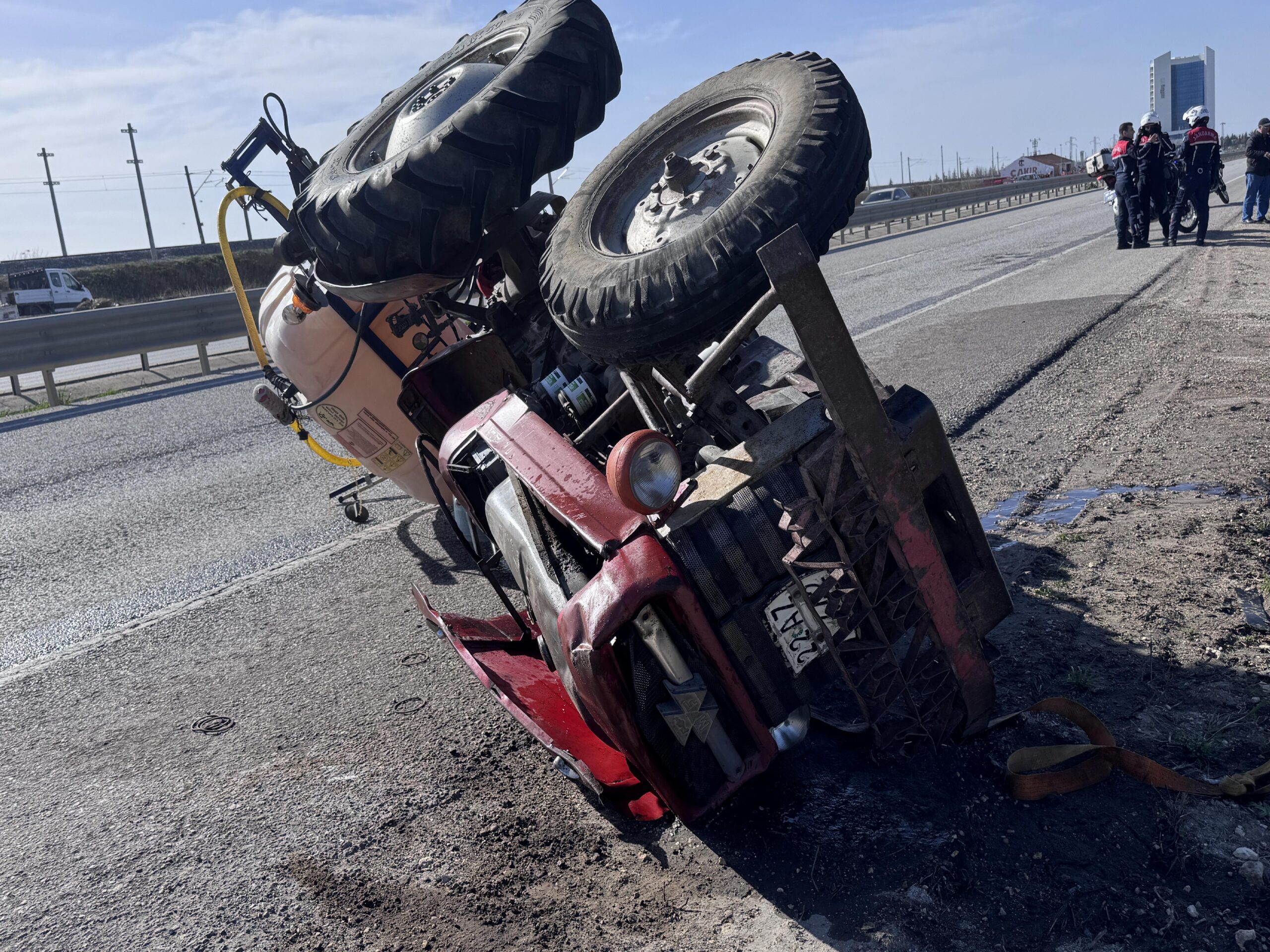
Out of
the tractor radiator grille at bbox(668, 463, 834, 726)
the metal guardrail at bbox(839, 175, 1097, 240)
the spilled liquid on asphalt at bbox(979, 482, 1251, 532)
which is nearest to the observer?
the tractor radiator grille at bbox(668, 463, 834, 726)

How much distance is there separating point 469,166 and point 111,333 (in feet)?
34.9

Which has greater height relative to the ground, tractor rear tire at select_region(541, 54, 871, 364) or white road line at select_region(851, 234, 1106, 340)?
tractor rear tire at select_region(541, 54, 871, 364)

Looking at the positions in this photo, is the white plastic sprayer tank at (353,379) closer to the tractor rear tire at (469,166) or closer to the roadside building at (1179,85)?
the tractor rear tire at (469,166)

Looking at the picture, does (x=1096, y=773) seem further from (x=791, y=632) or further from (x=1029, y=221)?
(x=1029, y=221)

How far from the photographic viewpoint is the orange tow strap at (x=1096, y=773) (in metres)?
2.35

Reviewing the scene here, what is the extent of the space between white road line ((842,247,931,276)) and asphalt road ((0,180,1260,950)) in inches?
399

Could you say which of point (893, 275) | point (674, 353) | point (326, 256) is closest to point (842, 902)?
point (674, 353)

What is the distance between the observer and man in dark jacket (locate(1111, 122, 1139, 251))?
14.8 m

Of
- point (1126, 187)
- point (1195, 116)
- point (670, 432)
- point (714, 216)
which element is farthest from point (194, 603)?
point (1195, 116)

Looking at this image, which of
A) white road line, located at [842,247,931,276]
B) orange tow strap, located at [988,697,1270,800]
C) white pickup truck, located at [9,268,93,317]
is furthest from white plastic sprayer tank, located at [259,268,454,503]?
white pickup truck, located at [9,268,93,317]

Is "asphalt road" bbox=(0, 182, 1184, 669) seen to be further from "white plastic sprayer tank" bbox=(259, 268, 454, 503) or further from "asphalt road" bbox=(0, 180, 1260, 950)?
"white plastic sprayer tank" bbox=(259, 268, 454, 503)

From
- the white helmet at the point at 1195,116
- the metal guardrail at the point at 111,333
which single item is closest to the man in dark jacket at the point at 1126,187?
the white helmet at the point at 1195,116

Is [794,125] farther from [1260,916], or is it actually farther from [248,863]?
[248,863]

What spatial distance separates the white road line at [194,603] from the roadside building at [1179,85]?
259 ft
